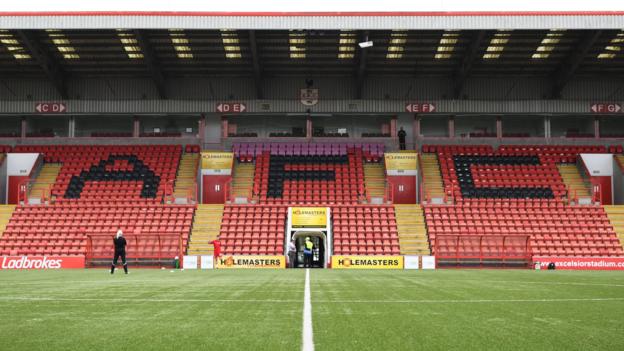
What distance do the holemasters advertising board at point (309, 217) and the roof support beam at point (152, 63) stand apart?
1203cm

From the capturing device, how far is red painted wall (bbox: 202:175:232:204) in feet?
127

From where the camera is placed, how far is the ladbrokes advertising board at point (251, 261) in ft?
98.1

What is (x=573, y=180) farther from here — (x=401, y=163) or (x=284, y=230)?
(x=284, y=230)

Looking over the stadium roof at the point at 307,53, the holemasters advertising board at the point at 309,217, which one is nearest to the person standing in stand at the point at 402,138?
the stadium roof at the point at 307,53

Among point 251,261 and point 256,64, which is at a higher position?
point 256,64

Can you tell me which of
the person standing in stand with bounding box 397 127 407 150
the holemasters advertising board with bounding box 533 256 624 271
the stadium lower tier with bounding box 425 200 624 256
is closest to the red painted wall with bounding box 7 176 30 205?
the person standing in stand with bounding box 397 127 407 150

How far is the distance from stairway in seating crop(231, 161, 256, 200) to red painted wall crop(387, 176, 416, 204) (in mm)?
8596

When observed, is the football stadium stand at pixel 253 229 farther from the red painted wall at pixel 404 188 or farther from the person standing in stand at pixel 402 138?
the person standing in stand at pixel 402 138

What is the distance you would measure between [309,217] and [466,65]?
43.1ft

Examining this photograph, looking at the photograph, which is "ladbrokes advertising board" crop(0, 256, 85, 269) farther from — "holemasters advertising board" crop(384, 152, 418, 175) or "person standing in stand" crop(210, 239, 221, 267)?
"holemasters advertising board" crop(384, 152, 418, 175)

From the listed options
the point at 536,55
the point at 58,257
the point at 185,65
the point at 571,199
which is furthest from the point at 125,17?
the point at 571,199

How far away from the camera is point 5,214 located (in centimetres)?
3453
